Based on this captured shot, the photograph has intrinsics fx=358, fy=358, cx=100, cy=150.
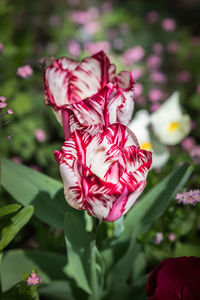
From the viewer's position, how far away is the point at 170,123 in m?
0.90

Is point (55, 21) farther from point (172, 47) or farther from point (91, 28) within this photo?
point (172, 47)

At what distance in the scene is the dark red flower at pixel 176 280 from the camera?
457mm

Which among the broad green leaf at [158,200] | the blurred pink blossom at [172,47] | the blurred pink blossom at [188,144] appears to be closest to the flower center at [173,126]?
the broad green leaf at [158,200]

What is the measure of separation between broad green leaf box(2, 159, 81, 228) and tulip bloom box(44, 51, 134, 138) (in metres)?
0.18

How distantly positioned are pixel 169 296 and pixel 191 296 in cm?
3

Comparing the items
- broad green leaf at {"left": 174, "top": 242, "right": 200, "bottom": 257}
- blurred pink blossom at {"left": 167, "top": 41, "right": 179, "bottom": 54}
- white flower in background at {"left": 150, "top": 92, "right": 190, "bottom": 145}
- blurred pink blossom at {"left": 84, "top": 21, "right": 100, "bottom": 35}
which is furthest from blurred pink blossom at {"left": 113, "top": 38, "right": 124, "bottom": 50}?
broad green leaf at {"left": 174, "top": 242, "right": 200, "bottom": 257}

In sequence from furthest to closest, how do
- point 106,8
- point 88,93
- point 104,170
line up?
point 106,8 → point 88,93 → point 104,170

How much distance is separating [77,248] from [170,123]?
1.44 ft

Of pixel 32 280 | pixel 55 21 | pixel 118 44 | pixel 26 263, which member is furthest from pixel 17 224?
pixel 55 21

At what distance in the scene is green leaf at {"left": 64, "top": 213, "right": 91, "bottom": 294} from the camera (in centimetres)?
56

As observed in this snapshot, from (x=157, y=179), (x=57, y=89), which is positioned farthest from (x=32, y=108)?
(x=57, y=89)

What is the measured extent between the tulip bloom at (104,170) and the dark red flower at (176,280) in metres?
0.12

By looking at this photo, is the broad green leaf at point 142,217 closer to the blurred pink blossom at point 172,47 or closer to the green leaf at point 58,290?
the green leaf at point 58,290

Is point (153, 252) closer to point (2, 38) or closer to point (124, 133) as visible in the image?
point (124, 133)
